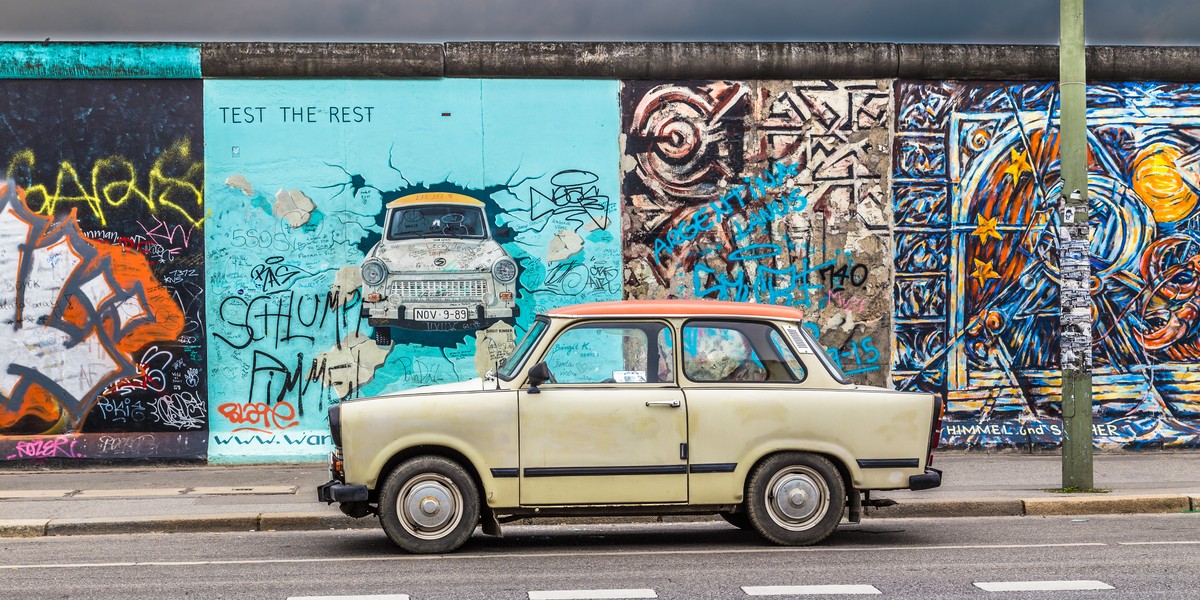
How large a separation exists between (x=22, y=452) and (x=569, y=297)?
20.4ft

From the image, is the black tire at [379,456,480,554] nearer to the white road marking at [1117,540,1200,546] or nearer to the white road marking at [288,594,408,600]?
the white road marking at [288,594,408,600]

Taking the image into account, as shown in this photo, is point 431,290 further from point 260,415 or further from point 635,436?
point 635,436

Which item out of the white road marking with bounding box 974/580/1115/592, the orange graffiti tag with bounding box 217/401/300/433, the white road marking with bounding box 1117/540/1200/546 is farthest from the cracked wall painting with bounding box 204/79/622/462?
the white road marking with bounding box 974/580/1115/592

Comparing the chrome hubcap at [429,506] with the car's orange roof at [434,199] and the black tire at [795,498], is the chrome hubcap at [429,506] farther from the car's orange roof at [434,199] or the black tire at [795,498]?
the car's orange roof at [434,199]

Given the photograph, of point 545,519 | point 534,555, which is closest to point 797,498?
point 534,555

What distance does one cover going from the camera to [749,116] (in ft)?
49.9

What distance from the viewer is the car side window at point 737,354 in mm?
9312

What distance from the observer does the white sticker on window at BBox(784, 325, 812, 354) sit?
9.44 m

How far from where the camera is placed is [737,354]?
370 inches

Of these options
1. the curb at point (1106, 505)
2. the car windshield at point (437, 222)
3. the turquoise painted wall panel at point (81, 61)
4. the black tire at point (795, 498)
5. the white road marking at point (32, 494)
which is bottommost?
the curb at point (1106, 505)

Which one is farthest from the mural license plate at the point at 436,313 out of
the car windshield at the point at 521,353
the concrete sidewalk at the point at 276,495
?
the car windshield at the point at 521,353

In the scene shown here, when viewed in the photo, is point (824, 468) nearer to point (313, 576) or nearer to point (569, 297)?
point (313, 576)

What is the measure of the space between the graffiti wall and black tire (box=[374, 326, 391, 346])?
2.75 metres

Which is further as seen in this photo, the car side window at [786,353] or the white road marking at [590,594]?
the car side window at [786,353]
